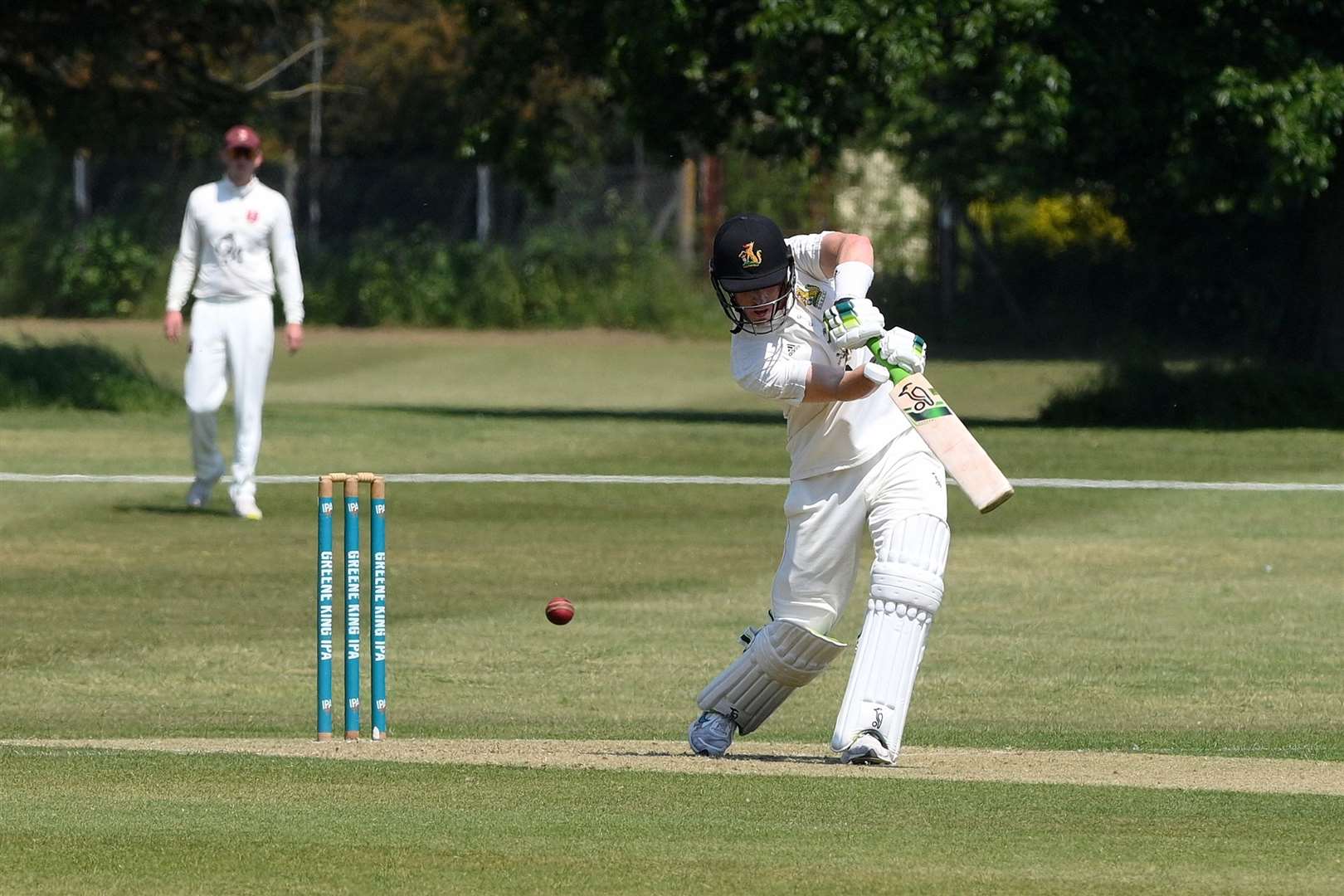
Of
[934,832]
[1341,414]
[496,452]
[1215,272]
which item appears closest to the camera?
[934,832]

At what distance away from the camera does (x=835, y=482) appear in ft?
24.9

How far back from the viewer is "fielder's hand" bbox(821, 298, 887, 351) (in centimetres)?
730

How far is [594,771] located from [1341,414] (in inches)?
645

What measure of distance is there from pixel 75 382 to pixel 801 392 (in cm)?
1654

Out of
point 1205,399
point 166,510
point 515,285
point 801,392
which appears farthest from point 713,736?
point 515,285

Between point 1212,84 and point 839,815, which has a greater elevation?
point 1212,84

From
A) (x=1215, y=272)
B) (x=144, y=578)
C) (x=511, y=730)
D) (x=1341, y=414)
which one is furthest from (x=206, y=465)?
Answer: (x=1215, y=272)

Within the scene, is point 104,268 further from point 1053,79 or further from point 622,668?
point 622,668

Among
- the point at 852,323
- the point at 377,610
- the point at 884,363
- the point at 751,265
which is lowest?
the point at 377,610

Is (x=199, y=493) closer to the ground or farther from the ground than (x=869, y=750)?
closer to the ground

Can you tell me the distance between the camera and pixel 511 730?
8.88m

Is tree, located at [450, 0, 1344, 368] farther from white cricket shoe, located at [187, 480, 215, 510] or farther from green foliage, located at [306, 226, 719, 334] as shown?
green foliage, located at [306, 226, 719, 334]

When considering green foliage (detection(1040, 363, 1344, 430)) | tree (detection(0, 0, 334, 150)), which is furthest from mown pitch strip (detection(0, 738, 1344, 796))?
tree (detection(0, 0, 334, 150))

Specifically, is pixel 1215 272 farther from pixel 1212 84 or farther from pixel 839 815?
pixel 839 815
